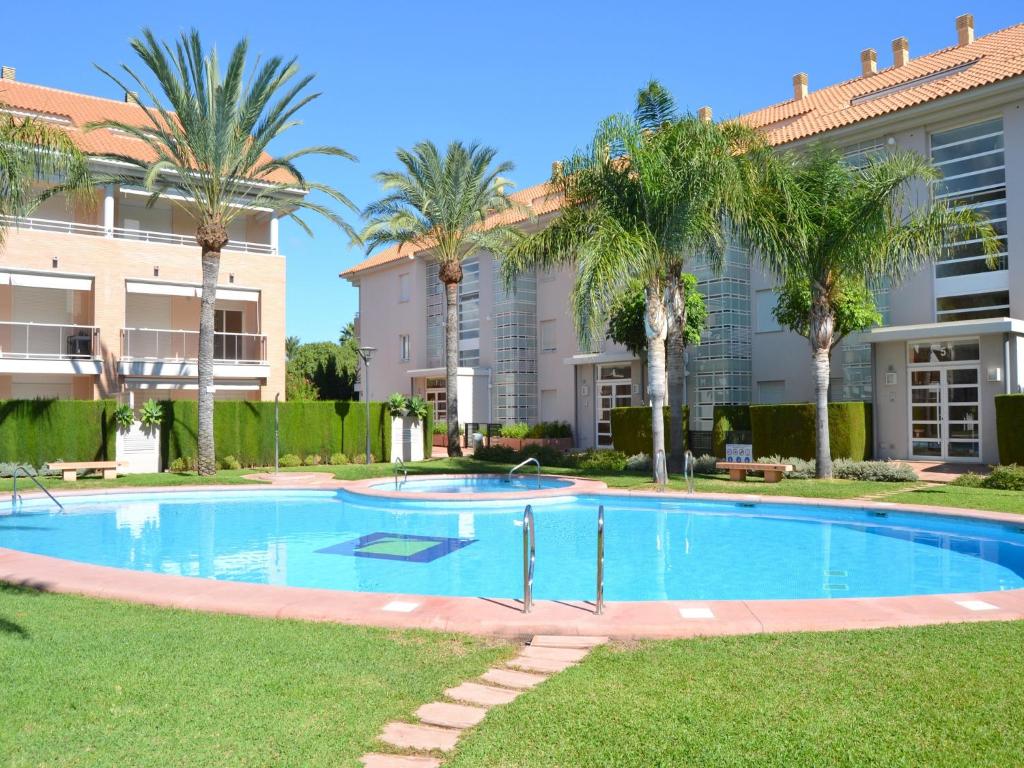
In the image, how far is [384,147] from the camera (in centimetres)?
2728

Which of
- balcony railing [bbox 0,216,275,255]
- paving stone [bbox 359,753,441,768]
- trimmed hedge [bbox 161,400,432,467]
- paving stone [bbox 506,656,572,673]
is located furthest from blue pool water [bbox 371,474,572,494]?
paving stone [bbox 359,753,441,768]

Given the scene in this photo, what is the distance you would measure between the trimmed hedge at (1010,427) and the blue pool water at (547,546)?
20.3 feet

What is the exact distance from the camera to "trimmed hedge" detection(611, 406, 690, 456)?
24.3m

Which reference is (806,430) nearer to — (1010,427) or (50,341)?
(1010,427)

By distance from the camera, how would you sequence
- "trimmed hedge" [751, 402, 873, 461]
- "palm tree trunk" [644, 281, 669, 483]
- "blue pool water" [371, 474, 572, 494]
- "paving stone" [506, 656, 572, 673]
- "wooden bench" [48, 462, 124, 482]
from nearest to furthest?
"paving stone" [506, 656, 572, 673]
"palm tree trunk" [644, 281, 669, 483]
"blue pool water" [371, 474, 572, 494]
"wooden bench" [48, 462, 124, 482]
"trimmed hedge" [751, 402, 873, 461]

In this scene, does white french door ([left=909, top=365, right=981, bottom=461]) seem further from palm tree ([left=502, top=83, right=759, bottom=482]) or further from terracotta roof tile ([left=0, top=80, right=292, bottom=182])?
terracotta roof tile ([left=0, top=80, right=292, bottom=182])

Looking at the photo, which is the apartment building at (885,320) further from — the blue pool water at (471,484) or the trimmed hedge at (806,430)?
the blue pool water at (471,484)

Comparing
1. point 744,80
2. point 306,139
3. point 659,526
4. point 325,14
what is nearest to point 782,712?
point 659,526

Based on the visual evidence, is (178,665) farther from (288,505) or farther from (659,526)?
(288,505)

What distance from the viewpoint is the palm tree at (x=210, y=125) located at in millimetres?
20062

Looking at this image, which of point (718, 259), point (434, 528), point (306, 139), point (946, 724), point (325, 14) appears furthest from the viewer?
point (306, 139)

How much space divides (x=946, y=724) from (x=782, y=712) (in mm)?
826

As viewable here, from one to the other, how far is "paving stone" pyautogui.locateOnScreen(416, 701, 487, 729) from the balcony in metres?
23.2

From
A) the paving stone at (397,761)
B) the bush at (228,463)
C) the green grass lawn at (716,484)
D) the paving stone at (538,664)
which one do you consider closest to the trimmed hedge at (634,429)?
the green grass lawn at (716,484)
